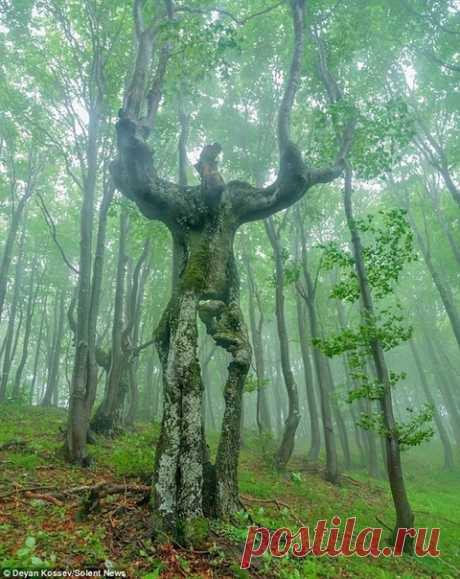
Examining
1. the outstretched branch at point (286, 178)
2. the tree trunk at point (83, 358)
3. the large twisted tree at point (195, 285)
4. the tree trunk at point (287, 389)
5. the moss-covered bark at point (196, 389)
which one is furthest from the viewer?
the tree trunk at point (287, 389)

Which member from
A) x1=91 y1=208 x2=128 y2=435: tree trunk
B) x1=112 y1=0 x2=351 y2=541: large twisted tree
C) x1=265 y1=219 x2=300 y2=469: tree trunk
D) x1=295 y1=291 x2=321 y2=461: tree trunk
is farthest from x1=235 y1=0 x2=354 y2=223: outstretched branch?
x1=295 y1=291 x2=321 y2=461: tree trunk

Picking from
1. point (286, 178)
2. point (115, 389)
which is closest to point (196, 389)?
point (286, 178)

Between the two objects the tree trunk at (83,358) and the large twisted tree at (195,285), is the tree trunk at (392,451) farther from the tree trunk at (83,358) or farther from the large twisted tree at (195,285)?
the tree trunk at (83,358)

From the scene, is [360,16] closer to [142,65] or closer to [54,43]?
[142,65]

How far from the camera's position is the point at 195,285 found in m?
6.26

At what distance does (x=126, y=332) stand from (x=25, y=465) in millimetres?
6666

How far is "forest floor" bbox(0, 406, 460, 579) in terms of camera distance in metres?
4.34

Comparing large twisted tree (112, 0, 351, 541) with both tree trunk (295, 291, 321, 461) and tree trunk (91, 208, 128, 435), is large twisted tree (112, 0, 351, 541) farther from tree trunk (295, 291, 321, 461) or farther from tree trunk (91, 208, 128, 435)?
tree trunk (295, 291, 321, 461)

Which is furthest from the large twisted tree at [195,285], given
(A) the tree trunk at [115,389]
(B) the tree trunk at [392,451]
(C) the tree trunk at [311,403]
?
(C) the tree trunk at [311,403]

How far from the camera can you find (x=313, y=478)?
1375 cm

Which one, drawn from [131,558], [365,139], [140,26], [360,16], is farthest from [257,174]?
[131,558]

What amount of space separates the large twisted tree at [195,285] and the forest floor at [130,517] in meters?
0.48

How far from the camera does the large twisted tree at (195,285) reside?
507 centimetres

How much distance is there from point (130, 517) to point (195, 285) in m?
3.61
